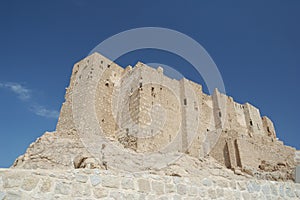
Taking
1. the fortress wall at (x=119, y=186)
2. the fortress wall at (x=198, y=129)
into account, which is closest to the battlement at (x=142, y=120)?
the fortress wall at (x=198, y=129)

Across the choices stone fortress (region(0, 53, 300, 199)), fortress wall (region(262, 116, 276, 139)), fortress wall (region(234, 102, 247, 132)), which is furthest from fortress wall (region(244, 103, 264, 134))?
stone fortress (region(0, 53, 300, 199))

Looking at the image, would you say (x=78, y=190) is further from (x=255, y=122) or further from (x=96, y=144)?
(x=255, y=122)

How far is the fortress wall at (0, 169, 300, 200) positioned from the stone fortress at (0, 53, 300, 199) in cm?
1

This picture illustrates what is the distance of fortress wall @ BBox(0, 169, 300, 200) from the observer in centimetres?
298

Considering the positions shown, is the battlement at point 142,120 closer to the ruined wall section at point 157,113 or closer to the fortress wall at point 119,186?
the ruined wall section at point 157,113

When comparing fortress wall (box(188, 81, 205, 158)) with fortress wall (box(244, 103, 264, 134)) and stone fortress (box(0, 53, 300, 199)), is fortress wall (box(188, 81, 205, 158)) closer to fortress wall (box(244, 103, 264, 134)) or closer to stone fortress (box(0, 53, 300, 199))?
stone fortress (box(0, 53, 300, 199))

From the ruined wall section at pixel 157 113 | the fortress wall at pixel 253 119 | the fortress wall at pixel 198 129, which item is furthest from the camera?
the fortress wall at pixel 253 119

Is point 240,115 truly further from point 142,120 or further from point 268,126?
point 142,120

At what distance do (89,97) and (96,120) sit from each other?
1.68 m

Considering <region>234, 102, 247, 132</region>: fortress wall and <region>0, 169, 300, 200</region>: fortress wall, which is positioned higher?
<region>234, 102, 247, 132</region>: fortress wall

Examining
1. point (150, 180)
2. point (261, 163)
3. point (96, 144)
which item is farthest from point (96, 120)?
point (150, 180)

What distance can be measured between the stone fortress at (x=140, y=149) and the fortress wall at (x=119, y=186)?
1 centimetres

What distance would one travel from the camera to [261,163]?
16094 mm

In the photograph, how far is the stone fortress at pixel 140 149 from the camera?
136 inches
